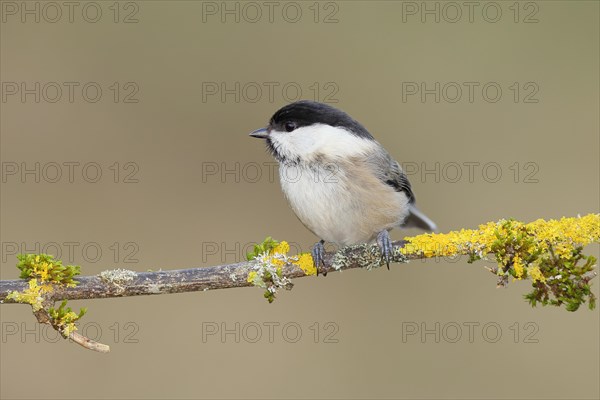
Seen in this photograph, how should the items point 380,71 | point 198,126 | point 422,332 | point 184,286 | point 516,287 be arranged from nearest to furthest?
point 184,286 → point 422,332 → point 516,287 → point 198,126 → point 380,71

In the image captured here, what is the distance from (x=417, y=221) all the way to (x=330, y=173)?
0.91m

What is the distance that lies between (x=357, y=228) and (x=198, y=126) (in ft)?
7.24

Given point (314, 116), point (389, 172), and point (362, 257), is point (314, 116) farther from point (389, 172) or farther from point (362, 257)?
point (362, 257)

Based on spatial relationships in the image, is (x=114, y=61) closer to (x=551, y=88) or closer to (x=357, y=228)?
(x=357, y=228)

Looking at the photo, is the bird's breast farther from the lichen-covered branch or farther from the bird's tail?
the lichen-covered branch

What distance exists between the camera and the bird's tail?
393 centimetres

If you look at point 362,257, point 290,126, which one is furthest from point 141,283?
point 290,126

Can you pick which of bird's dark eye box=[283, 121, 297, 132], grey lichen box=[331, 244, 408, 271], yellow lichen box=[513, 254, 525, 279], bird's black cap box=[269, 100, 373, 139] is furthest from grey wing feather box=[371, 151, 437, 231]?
yellow lichen box=[513, 254, 525, 279]

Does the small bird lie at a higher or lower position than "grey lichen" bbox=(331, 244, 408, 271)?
higher

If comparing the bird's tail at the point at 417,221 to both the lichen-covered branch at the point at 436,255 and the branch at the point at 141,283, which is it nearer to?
the lichen-covered branch at the point at 436,255

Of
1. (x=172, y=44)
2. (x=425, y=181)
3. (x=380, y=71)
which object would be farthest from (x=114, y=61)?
(x=425, y=181)

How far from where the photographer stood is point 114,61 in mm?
5328

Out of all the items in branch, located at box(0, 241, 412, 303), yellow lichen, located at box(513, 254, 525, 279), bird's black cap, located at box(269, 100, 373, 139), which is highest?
bird's black cap, located at box(269, 100, 373, 139)

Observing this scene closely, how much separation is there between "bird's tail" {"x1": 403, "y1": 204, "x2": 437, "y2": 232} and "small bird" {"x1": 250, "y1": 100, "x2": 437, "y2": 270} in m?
0.48
